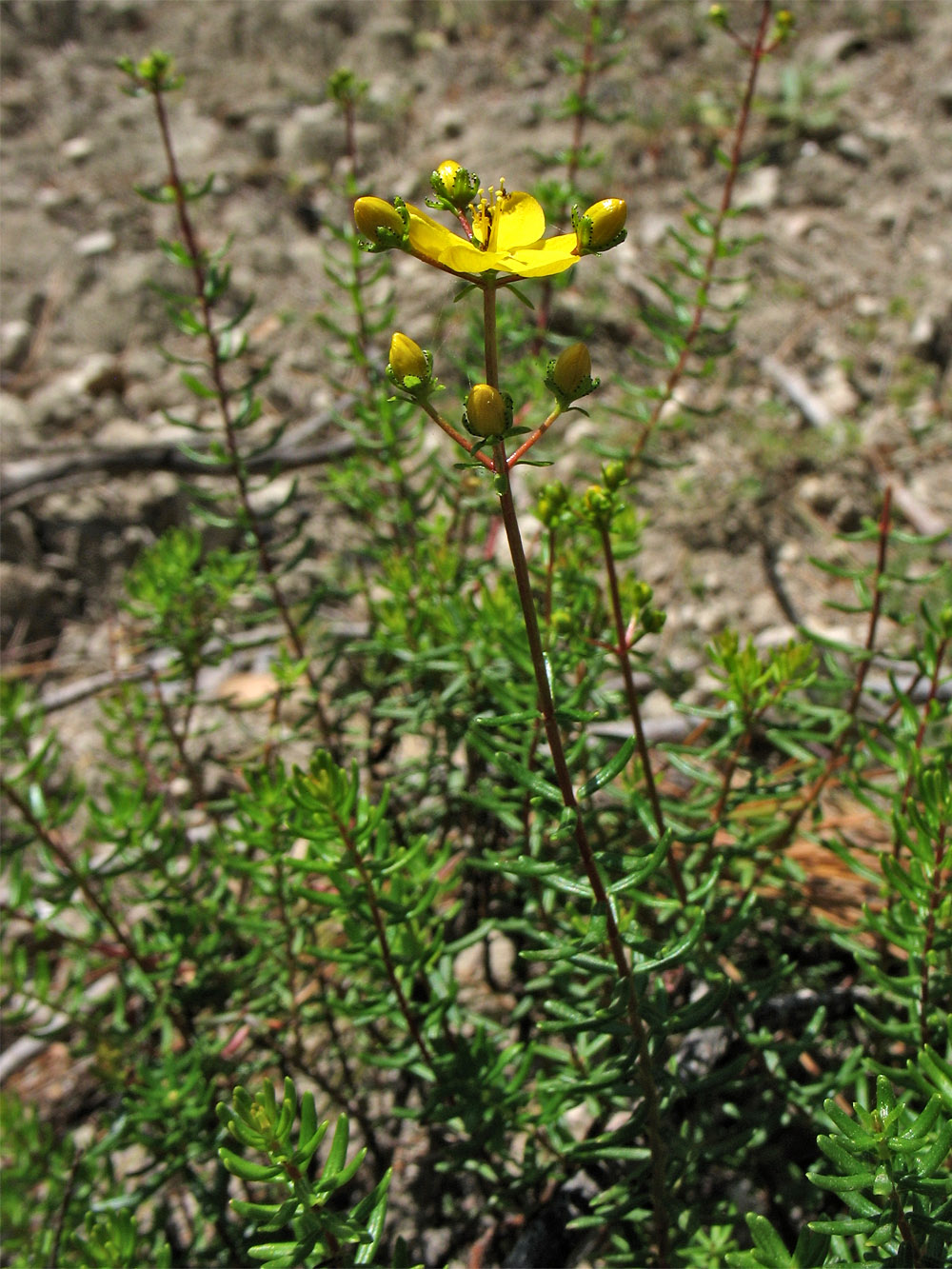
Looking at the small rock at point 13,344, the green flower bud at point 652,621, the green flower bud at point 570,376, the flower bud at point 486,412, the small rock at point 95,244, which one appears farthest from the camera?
the small rock at point 95,244

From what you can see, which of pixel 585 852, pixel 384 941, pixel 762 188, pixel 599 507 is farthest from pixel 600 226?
pixel 762 188

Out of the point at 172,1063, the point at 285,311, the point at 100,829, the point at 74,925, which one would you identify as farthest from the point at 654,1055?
the point at 285,311

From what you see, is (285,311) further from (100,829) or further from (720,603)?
(100,829)

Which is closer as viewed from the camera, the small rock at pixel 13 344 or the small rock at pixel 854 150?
the small rock at pixel 13 344

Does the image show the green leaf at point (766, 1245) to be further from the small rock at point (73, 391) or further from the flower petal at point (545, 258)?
the small rock at point (73, 391)

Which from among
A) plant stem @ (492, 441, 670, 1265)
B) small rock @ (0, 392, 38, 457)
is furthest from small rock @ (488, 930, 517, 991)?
small rock @ (0, 392, 38, 457)

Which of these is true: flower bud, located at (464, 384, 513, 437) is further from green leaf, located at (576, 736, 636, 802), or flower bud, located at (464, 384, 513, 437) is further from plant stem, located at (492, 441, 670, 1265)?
green leaf, located at (576, 736, 636, 802)

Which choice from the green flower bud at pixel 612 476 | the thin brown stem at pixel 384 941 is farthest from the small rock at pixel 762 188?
the thin brown stem at pixel 384 941

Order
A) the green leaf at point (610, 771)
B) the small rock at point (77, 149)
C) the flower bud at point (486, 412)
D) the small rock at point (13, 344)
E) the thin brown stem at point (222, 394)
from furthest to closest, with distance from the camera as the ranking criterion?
1. the small rock at point (77, 149)
2. the small rock at point (13, 344)
3. the thin brown stem at point (222, 394)
4. the green leaf at point (610, 771)
5. the flower bud at point (486, 412)
